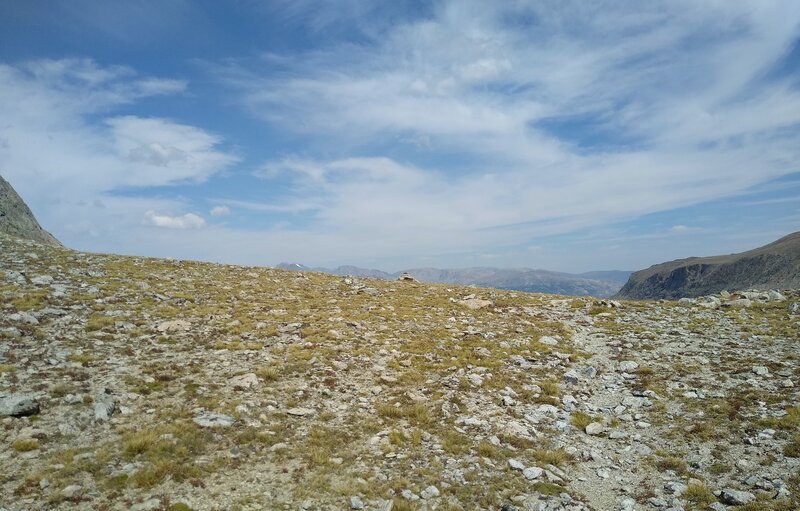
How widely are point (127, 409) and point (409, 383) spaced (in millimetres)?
10097

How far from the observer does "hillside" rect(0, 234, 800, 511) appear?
33.3ft

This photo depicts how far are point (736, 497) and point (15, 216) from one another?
79.1 meters

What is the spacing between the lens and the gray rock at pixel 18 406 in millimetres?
11781

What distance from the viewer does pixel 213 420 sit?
13.0 metres

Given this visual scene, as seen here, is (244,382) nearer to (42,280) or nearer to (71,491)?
(71,491)

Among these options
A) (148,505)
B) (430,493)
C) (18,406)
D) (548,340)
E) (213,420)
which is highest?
(548,340)

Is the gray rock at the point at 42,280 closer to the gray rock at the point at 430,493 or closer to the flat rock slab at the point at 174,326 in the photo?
the flat rock slab at the point at 174,326

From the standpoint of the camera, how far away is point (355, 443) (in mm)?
12688

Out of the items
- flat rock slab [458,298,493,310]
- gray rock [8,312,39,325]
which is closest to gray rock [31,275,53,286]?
gray rock [8,312,39,325]

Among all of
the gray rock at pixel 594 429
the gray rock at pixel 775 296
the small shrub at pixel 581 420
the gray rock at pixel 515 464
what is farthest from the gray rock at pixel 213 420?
the gray rock at pixel 775 296

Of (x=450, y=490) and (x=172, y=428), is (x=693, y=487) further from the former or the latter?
(x=172, y=428)

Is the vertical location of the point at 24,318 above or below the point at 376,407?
above

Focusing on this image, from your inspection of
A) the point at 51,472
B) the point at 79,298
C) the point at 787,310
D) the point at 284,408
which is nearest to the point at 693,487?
the point at 284,408

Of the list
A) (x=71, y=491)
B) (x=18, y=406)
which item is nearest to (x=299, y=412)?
(x=71, y=491)
